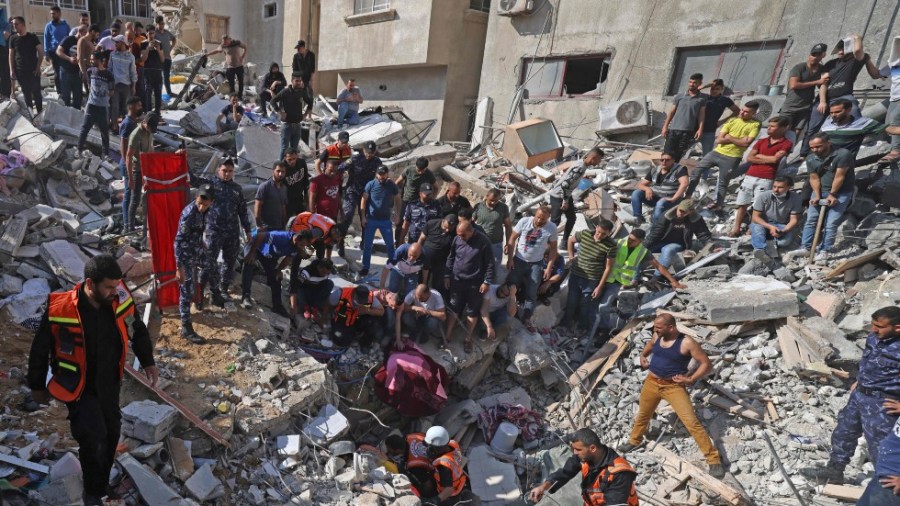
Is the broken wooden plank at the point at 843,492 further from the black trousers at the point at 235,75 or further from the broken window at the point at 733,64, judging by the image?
the black trousers at the point at 235,75

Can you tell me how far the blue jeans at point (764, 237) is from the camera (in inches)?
298

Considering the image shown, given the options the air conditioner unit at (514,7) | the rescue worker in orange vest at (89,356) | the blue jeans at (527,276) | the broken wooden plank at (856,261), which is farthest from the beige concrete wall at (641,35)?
the rescue worker in orange vest at (89,356)

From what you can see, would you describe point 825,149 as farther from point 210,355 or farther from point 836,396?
point 210,355

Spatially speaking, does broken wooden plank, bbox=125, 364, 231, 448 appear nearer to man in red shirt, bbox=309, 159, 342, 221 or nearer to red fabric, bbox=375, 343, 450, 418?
red fabric, bbox=375, 343, 450, 418

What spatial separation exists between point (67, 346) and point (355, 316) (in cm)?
373

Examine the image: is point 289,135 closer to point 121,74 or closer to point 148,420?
point 121,74

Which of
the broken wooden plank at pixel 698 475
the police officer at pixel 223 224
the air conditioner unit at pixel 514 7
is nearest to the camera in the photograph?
the broken wooden plank at pixel 698 475

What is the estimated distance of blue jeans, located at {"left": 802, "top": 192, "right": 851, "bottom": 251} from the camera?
23.2ft

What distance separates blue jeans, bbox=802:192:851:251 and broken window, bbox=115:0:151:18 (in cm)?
2818

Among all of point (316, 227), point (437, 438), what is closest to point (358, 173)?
point (316, 227)

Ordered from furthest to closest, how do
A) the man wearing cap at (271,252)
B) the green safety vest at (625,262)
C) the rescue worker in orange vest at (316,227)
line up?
the green safety vest at (625,262) < the rescue worker in orange vest at (316,227) < the man wearing cap at (271,252)

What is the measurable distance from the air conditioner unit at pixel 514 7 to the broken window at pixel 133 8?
20.0 metres

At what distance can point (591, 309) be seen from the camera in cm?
760

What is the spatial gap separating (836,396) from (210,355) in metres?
6.61
